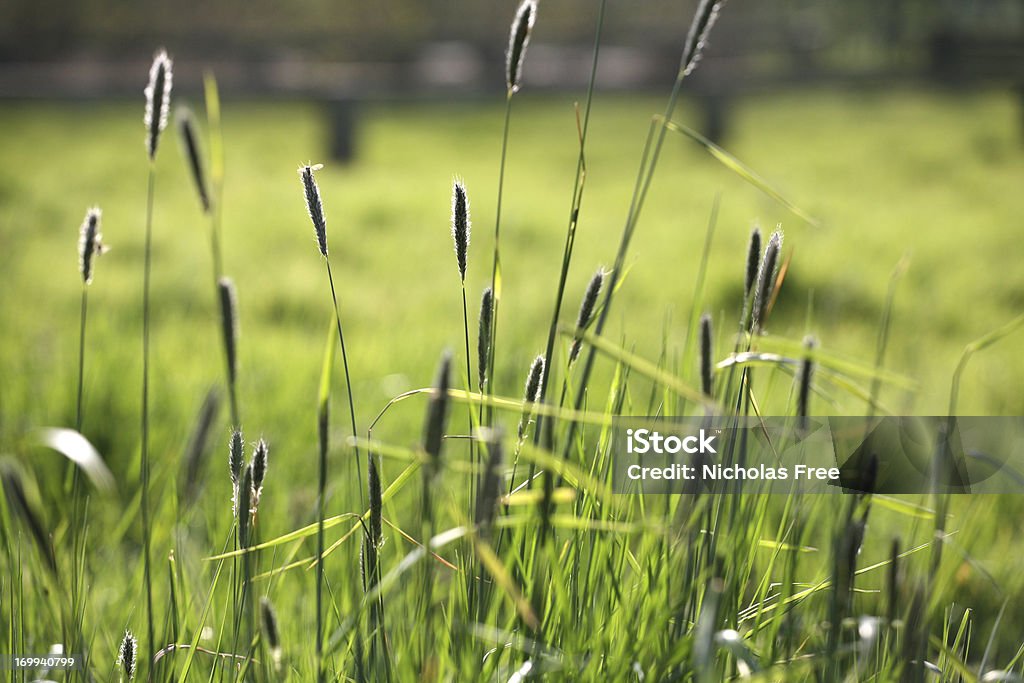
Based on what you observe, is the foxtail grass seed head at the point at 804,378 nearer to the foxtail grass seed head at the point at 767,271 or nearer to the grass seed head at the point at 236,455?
the foxtail grass seed head at the point at 767,271

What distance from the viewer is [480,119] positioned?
1214 centimetres

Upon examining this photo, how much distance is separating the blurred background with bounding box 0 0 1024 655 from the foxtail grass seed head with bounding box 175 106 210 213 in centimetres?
32

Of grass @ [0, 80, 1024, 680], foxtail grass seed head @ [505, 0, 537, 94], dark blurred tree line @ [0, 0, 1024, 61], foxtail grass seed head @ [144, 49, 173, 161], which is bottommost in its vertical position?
grass @ [0, 80, 1024, 680]

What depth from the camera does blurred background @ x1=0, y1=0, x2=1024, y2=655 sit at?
2613mm

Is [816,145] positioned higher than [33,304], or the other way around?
[816,145]

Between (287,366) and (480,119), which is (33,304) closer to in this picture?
(287,366)

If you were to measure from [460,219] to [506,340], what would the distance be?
226cm

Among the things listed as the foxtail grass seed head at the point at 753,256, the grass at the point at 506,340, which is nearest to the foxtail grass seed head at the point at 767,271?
the foxtail grass seed head at the point at 753,256

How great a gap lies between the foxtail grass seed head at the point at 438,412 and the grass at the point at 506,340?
49 millimetres

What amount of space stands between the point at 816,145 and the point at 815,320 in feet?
21.9

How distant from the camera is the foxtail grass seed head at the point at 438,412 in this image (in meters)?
0.63

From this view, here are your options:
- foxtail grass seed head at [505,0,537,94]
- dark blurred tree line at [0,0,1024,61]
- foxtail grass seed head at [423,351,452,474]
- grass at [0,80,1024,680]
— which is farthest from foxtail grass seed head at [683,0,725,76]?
dark blurred tree line at [0,0,1024,61]

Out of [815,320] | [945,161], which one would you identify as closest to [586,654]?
[815,320]

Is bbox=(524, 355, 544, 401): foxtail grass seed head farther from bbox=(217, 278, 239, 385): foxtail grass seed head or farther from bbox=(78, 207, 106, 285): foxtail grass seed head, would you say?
bbox=(78, 207, 106, 285): foxtail grass seed head
